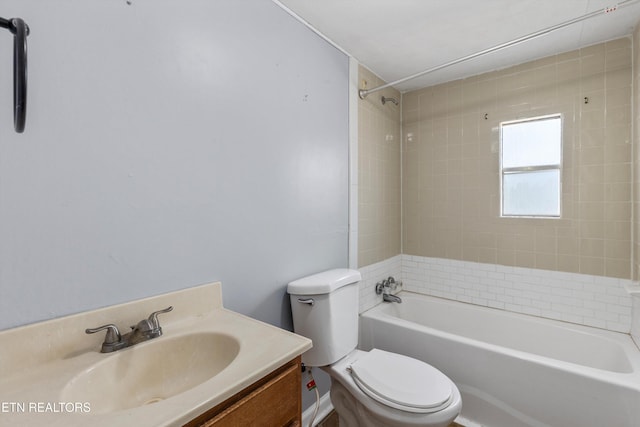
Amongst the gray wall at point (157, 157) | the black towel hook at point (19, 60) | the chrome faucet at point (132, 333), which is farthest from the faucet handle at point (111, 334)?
the black towel hook at point (19, 60)

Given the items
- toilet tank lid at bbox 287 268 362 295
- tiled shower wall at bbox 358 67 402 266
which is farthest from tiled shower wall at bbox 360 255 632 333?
toilet tank lid at bbox 287 268 362 295

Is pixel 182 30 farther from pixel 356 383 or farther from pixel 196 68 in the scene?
pixel 356 383

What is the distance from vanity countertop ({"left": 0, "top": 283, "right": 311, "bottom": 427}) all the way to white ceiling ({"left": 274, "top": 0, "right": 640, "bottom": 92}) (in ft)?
5.31

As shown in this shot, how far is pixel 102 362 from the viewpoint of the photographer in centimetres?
84

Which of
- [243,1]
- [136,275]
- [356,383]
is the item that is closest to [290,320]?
[356,383]

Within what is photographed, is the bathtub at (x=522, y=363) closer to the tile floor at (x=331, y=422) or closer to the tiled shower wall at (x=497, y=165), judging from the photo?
the tile floor at (x=331, y=422)

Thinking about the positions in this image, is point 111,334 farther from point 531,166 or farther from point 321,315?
point 531,166

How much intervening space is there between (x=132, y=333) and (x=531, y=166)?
262 cm

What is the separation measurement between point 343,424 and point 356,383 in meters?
0.40

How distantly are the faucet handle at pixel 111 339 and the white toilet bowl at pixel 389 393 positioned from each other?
1.02m

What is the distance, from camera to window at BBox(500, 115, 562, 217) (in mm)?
2100

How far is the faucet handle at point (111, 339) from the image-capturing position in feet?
2.93

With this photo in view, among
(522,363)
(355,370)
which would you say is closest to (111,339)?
(355,370)

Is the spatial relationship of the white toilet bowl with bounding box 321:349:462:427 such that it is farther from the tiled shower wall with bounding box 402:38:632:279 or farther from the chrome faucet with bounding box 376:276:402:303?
the tiled shower wall with bounding box 402:38:632:279
